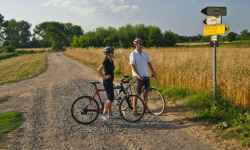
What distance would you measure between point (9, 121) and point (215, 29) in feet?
19.5

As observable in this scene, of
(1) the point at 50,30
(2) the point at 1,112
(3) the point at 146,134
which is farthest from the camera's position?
(1) the point at 50,30

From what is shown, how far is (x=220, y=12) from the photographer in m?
9.15

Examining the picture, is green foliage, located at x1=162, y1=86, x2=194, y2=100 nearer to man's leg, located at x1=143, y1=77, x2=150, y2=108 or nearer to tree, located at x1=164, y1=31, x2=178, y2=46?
man's leg, located at x1=143, y1=77, x2=150, y2=108

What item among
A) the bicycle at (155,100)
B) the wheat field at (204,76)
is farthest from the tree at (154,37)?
the bicycle at (155,100)

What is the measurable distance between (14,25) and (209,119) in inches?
6097

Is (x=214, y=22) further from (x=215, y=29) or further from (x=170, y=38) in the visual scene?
(x=170, y=38)

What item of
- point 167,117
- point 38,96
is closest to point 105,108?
point 167,117

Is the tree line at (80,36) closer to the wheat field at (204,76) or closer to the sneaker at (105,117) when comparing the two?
the wheat field at (204,76)

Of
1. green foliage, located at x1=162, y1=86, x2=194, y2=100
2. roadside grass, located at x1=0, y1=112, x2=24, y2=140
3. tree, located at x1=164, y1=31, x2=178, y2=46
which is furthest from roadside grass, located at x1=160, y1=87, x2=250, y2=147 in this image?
tree, located at x1=164, y1=31, x2=178, y2=46

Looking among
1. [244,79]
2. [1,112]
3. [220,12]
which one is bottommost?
[1,112]

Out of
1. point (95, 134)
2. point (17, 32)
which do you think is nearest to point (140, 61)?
point (95, 134)

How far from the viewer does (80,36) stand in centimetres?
10294

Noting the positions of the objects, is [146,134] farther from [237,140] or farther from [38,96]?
[38,96]

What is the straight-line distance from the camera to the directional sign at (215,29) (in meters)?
8.98
